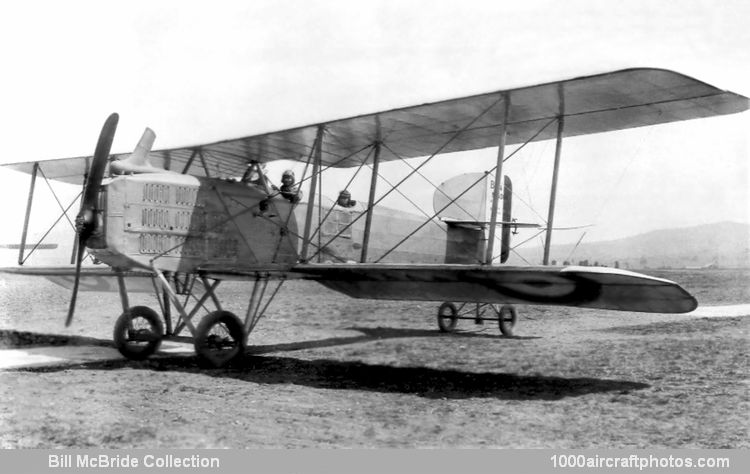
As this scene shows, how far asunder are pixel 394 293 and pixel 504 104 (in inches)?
138

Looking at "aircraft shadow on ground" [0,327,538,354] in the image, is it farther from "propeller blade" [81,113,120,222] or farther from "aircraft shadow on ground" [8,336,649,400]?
"propeller blade" [81,113,120,222]

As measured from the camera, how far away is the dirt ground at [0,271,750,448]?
5359 millimetres

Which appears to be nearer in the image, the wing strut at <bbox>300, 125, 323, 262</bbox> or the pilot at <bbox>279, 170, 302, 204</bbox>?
the wing strut at <bbox>300, 125, 323, 262</bbox>

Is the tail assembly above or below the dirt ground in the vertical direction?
above

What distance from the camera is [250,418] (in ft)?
19.4

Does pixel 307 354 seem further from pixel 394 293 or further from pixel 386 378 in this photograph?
pixel 386 378

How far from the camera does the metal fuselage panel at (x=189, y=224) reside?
27.9 ft

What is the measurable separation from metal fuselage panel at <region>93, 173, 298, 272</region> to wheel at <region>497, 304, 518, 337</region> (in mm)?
6367

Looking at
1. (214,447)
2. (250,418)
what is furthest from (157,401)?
(214,447)

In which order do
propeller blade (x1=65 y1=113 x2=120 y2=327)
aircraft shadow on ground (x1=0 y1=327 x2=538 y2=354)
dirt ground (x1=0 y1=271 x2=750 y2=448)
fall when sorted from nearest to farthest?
1. dirt ground (x1=0 y1=271 x2=750 y2=448)
2. propeller blade (x1=65 y1=113 x2=120 y2=327)
3. aircraft shadow on ground (x1=0 y1=327 x2=538 y2=354)

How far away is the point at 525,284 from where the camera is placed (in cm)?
793

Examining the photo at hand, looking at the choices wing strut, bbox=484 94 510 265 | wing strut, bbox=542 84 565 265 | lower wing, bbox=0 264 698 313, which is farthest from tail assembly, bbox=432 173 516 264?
wing strut, bbox=484 94 510 265

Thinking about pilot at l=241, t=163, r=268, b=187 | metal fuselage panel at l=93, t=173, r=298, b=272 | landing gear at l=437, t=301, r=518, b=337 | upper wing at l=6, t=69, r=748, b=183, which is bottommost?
landing gear at l=437, t=301, r=518, b=337

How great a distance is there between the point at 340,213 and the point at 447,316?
5.52 metres
